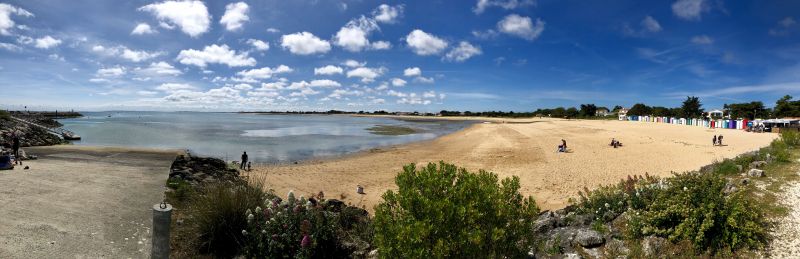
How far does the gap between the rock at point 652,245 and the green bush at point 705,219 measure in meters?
0.14

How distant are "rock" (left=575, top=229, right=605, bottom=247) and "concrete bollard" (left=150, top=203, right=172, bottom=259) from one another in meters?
6.16

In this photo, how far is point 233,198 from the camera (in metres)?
6.03

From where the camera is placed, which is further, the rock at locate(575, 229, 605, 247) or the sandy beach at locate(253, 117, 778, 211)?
the sandy beach at locate(253, 117, 778, 211)

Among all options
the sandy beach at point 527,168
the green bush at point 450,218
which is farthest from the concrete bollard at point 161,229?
the sandy beach at point 527,168

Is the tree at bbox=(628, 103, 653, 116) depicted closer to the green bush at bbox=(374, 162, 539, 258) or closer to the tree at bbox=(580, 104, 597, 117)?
the tree at bbox=(580, 104, 597, 117)

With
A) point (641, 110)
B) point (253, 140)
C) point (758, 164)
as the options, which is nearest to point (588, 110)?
point (641, 110)

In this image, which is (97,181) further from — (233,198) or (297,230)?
(297,230)

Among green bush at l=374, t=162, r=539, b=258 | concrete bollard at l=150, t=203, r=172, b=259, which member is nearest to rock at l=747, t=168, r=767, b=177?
green bush at l=374, t=162, r=539, b=258

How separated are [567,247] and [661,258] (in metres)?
1.32

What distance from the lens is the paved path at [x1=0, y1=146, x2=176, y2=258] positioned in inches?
230

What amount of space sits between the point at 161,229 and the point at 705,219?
7.52 meters

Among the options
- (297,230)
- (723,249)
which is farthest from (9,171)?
(723,249)

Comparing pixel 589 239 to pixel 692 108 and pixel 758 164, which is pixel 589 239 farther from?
pixel 692 108

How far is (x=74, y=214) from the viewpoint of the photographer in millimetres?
7445
